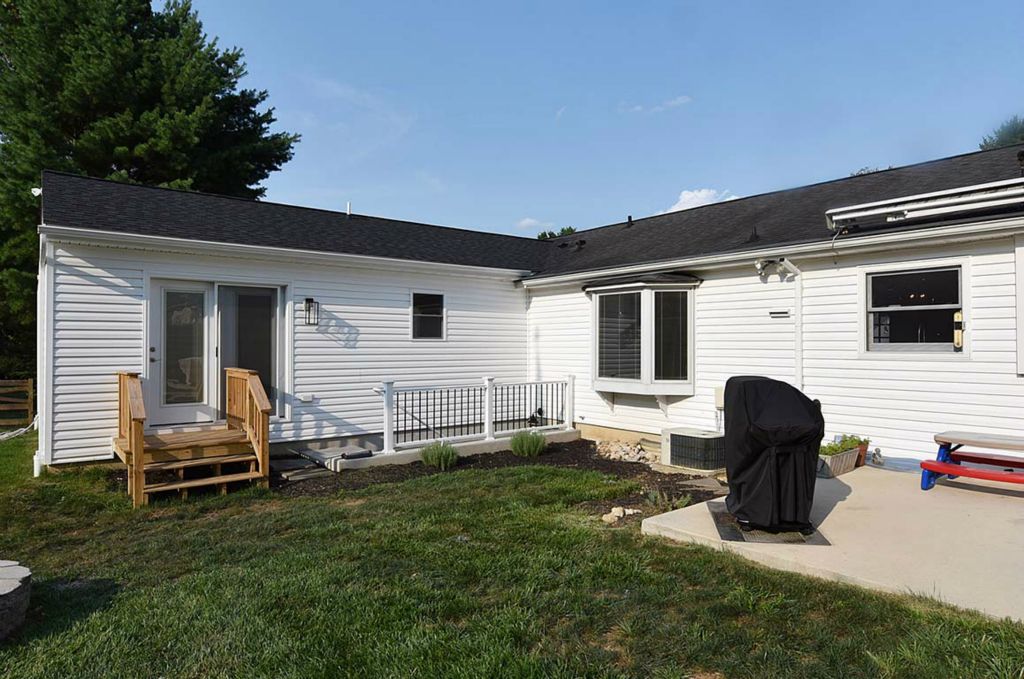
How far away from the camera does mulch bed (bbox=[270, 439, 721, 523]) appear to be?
565 cm

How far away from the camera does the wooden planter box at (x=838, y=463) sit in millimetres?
6141

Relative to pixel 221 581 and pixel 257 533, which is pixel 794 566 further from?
pixel 257 533

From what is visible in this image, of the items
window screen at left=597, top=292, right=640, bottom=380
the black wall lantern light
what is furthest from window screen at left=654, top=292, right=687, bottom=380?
the black wall lantern light

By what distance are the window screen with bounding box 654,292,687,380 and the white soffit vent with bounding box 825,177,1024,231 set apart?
2318 mm

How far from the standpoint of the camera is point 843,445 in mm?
6594

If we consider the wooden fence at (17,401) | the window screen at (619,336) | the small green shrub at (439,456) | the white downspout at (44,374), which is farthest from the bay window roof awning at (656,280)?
the wooden fence at (17,401)

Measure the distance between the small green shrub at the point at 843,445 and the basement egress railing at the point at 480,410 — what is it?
177 inches

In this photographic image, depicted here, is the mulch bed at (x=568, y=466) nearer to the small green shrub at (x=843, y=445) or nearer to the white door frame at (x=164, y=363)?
the small green shrub at (x=843, y=445)

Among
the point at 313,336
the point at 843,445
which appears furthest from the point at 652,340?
the point at 313,336

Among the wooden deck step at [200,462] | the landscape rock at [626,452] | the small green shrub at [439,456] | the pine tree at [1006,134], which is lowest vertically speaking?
the landscape rock at [626,452]

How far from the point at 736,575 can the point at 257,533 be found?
12.4 feet

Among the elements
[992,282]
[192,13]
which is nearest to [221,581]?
[992,282]

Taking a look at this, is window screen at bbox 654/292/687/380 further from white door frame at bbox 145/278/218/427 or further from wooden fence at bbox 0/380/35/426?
wooden fence at bbox 0/380/35/426

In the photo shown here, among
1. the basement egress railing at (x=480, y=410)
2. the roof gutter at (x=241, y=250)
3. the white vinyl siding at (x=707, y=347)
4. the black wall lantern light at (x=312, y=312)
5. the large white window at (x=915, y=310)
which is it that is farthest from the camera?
the basement egress railing at (x=480, y=410)
